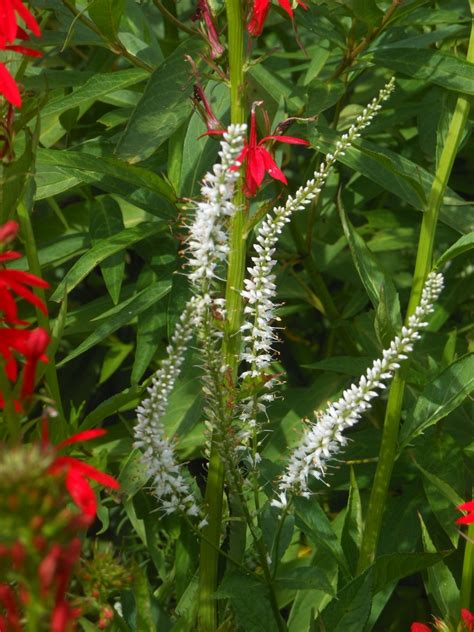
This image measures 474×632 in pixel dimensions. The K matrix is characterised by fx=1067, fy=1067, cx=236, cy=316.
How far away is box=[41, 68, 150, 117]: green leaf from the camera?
1.28m

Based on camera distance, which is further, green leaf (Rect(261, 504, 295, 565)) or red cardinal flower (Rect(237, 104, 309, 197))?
green leaf (Rect(261, 504, 295, 565))

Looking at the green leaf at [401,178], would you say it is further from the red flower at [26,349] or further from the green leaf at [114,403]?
the red flower at [26,349]

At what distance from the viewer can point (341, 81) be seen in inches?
53.7

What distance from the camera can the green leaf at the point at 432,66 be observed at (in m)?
1.22

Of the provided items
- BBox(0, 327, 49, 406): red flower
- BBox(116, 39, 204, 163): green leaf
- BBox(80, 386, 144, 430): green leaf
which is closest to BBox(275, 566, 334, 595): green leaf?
BBox(80, 386, 144, 430): green leaf

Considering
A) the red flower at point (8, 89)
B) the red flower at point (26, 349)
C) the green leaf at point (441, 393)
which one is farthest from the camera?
the green leaf at point (441, 393)

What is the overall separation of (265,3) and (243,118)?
4.3 inches

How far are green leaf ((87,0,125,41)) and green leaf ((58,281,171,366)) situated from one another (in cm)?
31

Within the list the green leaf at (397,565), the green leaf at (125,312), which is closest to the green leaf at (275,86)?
the green leaf at (125,312)

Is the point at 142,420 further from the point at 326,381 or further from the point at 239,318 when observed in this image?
the point at 326,381

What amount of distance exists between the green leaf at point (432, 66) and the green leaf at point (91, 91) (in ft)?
0.99

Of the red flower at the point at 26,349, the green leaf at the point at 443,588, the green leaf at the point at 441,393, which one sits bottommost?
the green leaf at the point at 443,588

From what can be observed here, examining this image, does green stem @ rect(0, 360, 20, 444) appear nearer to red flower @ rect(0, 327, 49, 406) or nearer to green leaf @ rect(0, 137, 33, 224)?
red flower @ rect(0, 327, 49, 406)

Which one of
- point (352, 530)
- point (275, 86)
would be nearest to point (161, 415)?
point (352, 530)
